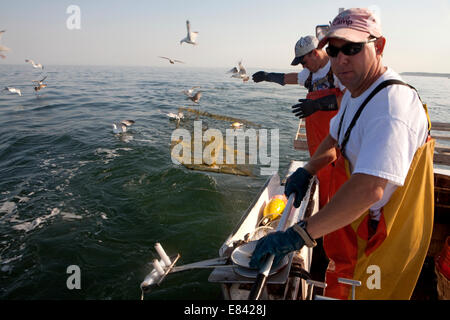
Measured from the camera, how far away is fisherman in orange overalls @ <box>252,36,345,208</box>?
→ 3.87 m

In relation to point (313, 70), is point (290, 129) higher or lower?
lower

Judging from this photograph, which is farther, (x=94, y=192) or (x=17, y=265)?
(x=94, y=192)

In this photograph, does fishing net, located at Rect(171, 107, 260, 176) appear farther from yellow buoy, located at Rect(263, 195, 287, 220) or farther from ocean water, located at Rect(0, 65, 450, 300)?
yellow buoy, located at Rect(263, 195, 287, 220)

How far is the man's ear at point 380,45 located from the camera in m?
1.51

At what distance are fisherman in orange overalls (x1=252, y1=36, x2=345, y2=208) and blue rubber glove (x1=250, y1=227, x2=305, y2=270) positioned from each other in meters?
2.45

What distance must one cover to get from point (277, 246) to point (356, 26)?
53.7 inches

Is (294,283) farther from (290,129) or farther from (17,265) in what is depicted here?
(290,129)

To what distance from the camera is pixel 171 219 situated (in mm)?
5676

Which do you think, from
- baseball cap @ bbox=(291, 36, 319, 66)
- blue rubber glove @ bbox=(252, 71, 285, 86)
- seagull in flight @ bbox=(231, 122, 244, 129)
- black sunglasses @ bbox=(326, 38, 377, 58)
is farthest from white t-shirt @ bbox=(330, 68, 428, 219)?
seagull in flight @ bbox=(231, 122, 244, 129)

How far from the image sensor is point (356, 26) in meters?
1.45

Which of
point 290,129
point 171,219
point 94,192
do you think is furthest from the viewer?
point 290,129

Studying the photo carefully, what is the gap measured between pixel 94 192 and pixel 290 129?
10.5 m
